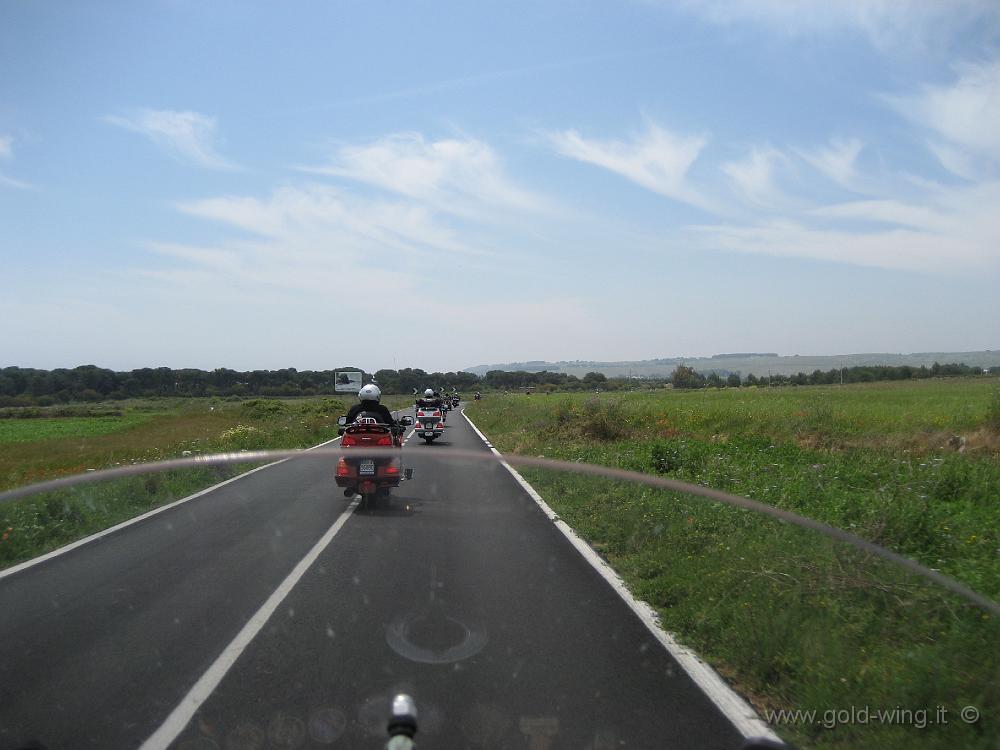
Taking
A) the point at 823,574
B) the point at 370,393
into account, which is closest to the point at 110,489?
the point at 370,393

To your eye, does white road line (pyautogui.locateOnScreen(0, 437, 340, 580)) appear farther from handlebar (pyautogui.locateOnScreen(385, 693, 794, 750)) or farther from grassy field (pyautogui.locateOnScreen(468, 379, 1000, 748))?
grassy field (pyautogui.locateOnScreen(468, 379, 1000, 748))

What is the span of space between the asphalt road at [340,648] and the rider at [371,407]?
2454 millimetres

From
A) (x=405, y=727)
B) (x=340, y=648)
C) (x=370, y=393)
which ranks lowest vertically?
(x=340, y=648)

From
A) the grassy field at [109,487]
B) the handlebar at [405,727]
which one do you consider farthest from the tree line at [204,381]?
the handlebar at [405,727]

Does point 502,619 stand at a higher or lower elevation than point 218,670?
lower

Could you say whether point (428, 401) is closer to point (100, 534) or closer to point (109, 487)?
point (109, 487)

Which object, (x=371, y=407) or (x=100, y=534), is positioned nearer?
(x=100, y=534)

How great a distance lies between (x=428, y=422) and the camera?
24156 millimetres

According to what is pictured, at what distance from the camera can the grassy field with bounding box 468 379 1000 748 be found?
4.16 m

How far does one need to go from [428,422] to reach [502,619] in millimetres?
18362

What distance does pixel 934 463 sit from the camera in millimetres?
13508

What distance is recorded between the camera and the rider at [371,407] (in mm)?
11359

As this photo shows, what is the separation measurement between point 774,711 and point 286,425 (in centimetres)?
1956

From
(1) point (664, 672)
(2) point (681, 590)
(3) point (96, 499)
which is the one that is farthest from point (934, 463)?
(3) point (96, 499)
